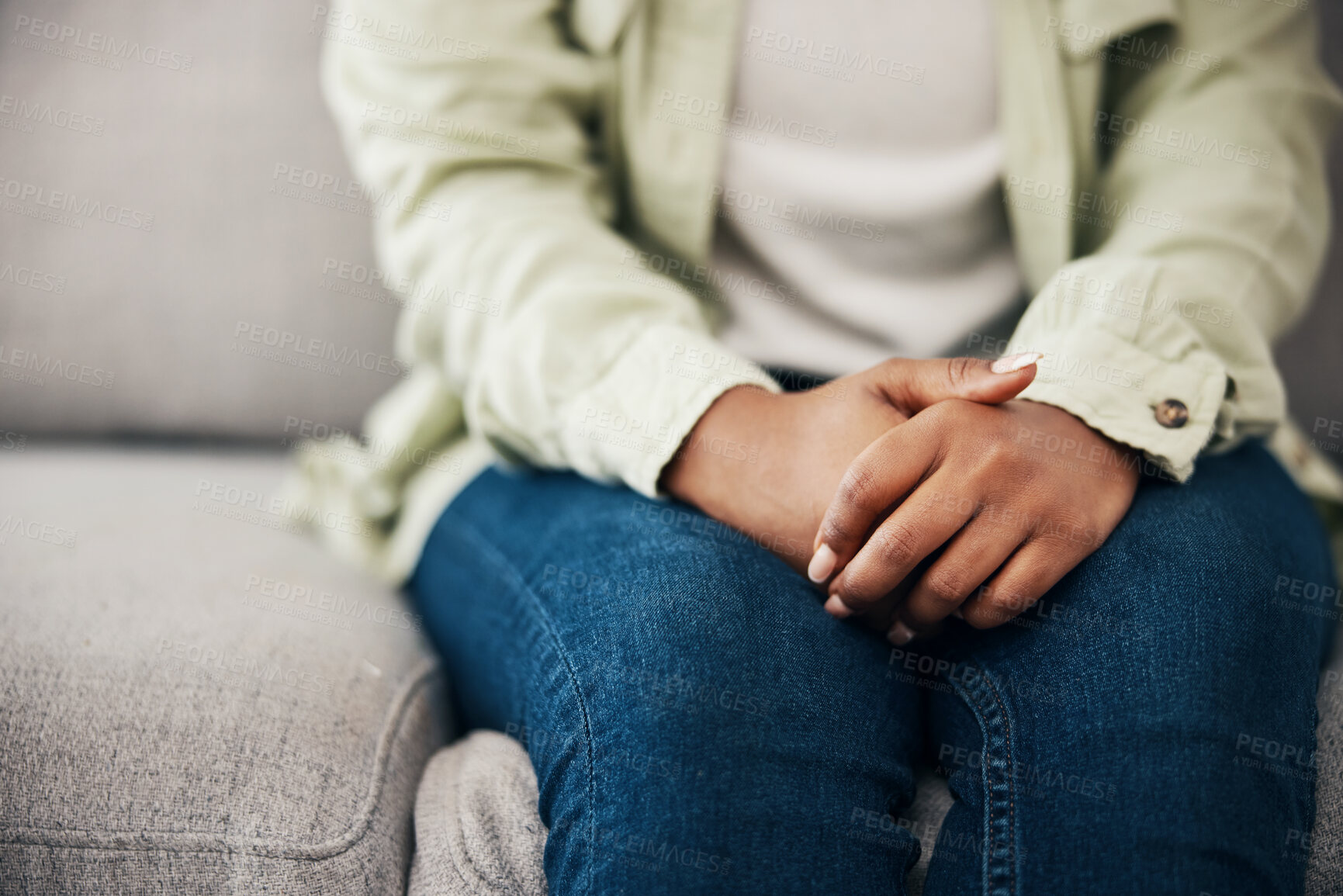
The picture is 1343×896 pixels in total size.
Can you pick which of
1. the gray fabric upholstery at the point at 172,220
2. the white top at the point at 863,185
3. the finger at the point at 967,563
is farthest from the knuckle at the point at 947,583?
the gray fabric upholstery at the point at 172,220

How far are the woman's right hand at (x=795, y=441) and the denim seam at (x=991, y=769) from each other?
0.37 feet

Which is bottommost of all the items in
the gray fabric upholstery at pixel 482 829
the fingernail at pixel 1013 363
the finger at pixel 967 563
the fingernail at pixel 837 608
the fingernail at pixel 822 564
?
the gray fabric upholstery at pixel 482 829

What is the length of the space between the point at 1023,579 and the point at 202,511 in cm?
76

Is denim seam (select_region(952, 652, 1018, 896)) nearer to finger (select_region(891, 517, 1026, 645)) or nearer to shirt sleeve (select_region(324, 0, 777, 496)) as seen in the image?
finger (select_region(891, 517, 1026, 645))

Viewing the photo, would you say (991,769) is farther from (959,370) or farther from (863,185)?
(863,185)

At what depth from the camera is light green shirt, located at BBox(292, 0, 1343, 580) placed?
0.53m

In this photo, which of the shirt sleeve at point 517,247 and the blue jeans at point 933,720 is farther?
the shirt sleeve at point 517,247

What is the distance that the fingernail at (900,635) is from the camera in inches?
18.8

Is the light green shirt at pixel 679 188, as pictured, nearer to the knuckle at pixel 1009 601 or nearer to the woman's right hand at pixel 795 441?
the woman's right hand at pixel 795 441

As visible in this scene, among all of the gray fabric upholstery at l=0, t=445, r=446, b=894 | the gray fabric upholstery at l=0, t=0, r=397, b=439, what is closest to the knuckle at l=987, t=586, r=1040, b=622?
the gray fabric upholstery at l=0, t=445, r=446, b=894

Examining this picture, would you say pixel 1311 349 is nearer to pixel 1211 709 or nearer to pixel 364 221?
pixel 1211 709

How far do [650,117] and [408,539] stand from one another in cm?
43

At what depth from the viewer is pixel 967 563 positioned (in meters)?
0.43

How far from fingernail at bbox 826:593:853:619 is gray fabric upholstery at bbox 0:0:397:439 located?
0.72 meters
